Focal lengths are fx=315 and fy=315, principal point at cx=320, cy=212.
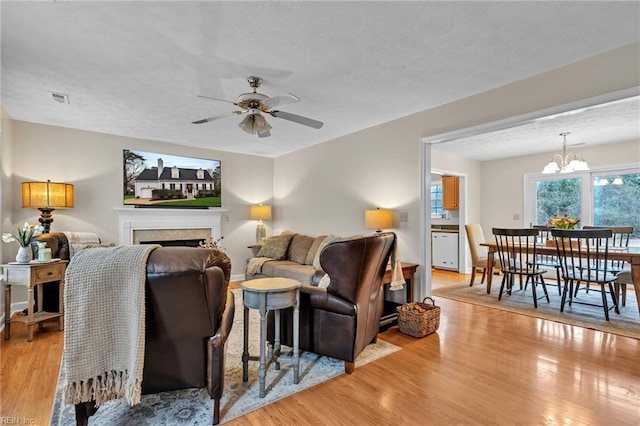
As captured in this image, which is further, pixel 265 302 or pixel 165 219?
pixel 165 219

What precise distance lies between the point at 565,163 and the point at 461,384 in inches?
205

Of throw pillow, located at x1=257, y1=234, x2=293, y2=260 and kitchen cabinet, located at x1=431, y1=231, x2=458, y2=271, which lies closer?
throw pillow, located at x1=257, y1=234, x2=293, y2=260

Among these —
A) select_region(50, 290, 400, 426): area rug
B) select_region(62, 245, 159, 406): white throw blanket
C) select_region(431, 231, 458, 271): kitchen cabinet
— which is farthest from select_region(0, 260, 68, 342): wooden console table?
select_region(431, 231, 458, 271): kitchen cabinet

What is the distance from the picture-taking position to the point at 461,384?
222 cm

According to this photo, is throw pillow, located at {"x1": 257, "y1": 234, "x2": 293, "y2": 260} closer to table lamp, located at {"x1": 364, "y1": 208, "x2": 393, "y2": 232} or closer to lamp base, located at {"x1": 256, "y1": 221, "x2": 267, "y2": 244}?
lamp base, located at {"x1": 256, "y1": 221, "x2": 267, "y2": 244}

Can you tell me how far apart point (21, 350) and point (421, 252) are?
4104mm

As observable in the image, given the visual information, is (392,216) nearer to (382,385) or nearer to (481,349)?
(481,349)

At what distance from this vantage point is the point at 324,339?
243 centimetres

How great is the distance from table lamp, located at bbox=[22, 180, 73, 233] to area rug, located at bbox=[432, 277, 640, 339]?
206 inches

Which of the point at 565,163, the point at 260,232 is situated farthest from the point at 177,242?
the point at 565,163

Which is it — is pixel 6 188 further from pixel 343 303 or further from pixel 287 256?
pixel 343 303

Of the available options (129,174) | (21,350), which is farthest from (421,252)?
(129,174)

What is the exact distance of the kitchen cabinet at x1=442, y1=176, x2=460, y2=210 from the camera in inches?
262

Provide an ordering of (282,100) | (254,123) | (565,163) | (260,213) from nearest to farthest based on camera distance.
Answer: (282,100)
(254,123)
(565,163)
(260,213)
